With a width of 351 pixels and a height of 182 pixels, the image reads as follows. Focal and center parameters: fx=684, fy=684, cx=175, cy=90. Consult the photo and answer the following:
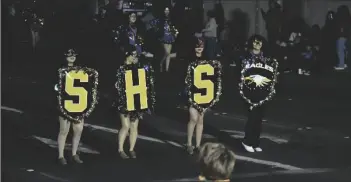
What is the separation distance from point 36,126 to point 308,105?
5945mm

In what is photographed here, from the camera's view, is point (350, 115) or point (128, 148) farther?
point (350, 115)

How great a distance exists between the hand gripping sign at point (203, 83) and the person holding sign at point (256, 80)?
0.40 meters

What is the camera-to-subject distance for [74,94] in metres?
9.46

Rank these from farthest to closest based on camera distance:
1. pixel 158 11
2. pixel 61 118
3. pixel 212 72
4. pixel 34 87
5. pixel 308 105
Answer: pixel 158 11 → pixel 34 87 → pixel 308 105 → pixel 212 72 → pixel 61 118

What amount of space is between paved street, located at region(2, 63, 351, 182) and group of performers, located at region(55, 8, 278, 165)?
0.44 metres

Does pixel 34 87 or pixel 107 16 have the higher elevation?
pixel 107 16

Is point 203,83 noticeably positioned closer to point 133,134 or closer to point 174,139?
point 133,134

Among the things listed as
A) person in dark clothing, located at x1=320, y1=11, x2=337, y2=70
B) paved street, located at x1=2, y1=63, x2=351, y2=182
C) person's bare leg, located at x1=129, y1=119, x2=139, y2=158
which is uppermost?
person in dark clothing, located at x1=320, y1=11, x2=337, y2=70

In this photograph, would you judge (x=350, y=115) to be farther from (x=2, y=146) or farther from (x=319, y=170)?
(x=2, y=146)

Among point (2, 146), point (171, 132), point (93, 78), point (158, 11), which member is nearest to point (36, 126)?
point (2, 146)

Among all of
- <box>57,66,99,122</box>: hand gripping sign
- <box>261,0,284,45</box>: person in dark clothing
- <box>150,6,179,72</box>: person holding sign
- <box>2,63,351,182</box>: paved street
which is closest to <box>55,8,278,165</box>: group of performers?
<box>57,66,99,122</box>: hand gripping sign

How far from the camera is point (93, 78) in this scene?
9.55m

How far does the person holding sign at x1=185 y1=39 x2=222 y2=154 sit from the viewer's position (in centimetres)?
1012

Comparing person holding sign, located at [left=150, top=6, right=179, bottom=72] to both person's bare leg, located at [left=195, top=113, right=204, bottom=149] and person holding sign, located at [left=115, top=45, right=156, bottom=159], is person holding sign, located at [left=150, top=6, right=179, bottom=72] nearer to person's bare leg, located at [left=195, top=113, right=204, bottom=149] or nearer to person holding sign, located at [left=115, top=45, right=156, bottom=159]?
person's bare leg, located at [left=195, top=113, right=204, bottom=149]
